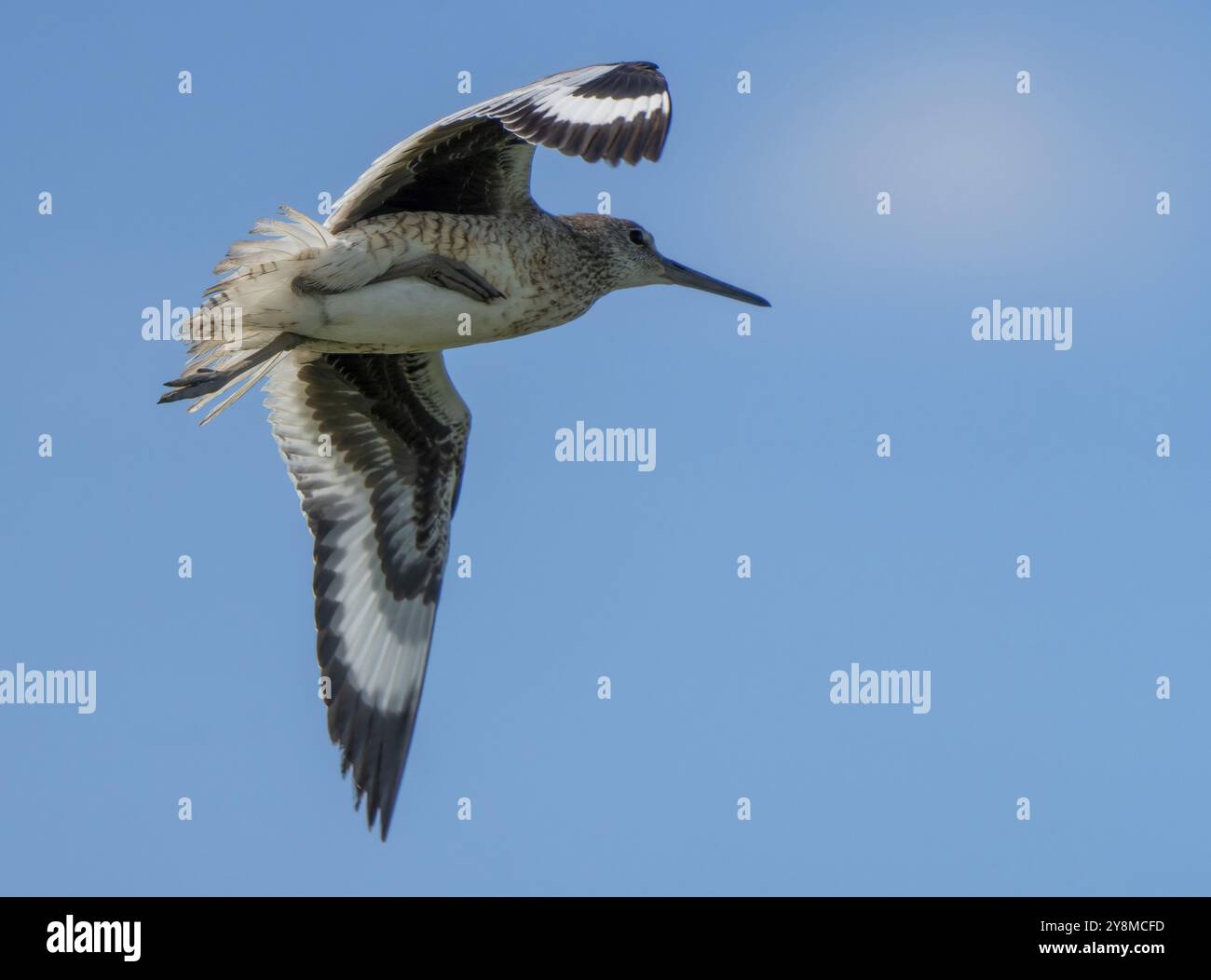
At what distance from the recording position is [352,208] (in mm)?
7266

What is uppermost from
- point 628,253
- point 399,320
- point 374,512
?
point 628,253

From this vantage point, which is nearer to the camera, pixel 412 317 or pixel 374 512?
pixel 412 317

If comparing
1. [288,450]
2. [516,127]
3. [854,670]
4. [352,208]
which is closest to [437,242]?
[352,208]

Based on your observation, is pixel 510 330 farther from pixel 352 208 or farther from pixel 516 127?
pixel 516 127

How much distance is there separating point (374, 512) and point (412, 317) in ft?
5.47

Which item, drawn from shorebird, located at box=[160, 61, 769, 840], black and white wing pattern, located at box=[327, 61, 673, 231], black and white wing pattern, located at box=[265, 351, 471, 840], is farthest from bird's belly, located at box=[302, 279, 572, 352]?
black and white wing pattern, located at box=[265, 351, 471, 840]

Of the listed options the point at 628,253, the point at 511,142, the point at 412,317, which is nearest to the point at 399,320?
the point at 412,317

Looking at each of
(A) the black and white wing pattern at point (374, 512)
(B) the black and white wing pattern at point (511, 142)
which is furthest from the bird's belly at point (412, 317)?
(A) the black and white wing pattern at point (374, 512)

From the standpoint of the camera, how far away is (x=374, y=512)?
28.3 feet

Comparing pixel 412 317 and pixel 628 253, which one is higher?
pixel 628 253

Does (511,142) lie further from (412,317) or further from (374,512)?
(374,512)

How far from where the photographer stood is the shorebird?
6.90 metres

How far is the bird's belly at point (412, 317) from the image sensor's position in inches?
283

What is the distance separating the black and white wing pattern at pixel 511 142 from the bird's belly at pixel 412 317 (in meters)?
0.36
